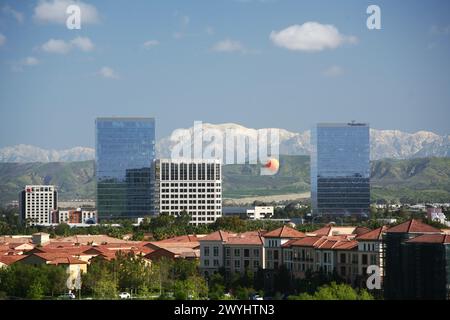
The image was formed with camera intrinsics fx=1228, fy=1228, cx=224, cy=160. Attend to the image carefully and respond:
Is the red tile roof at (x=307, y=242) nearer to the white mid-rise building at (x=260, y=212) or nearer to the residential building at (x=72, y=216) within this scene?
the white mid-rise building at (x=260, y=212)

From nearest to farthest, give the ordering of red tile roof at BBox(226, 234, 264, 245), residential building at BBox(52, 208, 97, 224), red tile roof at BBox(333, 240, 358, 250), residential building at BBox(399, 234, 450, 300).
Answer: residential building at BBox(399, 234, 450, 300), red tile roof at BBox(333, 240, 358, 250), red tile roof at BBox(226, 234, 264, 245), residential building at BBox(52, 208, 97, 224)

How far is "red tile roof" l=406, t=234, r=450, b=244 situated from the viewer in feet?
79.9

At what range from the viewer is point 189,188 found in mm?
76562

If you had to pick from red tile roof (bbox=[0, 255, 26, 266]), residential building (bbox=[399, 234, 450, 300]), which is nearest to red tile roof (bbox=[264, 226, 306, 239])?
red tile roof (bbox=[0, 255, 26, 266])

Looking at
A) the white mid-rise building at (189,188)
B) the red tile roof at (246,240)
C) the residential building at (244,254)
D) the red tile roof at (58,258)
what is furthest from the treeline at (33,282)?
the white mid-rise building at (189,188)

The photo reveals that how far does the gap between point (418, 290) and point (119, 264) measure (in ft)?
34.8

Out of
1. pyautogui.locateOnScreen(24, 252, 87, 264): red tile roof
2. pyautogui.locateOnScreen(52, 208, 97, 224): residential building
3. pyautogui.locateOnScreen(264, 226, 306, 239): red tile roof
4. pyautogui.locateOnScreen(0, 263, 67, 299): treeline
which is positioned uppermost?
pyautogui.locateOnScreen(264, 226, 306, 239): red tile roof

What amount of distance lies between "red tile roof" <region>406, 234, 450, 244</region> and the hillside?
87386mm

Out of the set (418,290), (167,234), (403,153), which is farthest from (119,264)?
(403,153)

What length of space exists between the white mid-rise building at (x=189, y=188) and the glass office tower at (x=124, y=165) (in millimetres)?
818

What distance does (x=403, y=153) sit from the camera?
197m

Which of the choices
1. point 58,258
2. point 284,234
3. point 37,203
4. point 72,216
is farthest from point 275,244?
point 37,203

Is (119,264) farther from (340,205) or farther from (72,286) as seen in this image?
(340,205)

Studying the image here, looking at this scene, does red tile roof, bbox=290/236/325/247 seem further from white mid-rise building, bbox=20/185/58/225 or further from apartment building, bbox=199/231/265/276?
white mid-rise building, bbox=20/185/58/225
